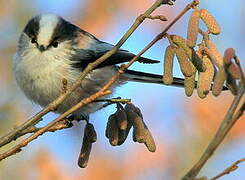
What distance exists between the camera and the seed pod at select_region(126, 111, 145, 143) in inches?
60.2

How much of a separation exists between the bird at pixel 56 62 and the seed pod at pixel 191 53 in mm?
945

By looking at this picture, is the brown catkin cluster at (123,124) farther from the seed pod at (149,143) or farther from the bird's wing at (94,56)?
the bird's wing at (94,56)

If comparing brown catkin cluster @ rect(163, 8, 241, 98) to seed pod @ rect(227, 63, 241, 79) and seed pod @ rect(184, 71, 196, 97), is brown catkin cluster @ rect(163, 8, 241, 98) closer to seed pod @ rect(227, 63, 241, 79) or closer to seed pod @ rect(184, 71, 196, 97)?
seed pod @ rect(184, 71, 196, 97)

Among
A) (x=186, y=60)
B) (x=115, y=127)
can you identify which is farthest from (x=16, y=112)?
(x=186, y=60)

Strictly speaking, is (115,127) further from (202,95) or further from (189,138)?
(189,138)

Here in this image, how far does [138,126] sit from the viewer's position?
5.09 ft

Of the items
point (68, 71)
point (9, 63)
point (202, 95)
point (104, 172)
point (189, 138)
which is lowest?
point (104, 172)

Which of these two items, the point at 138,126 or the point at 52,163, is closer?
the point at 138,126

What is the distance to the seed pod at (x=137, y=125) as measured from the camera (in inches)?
60.2

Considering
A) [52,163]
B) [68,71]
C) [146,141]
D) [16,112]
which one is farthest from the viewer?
[52,163]

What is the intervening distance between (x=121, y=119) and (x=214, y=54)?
1.27 ft

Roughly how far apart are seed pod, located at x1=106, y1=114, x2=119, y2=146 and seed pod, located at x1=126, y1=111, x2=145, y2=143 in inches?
1.9

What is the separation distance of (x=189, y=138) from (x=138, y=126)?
2.23 m

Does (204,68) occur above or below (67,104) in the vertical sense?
above
